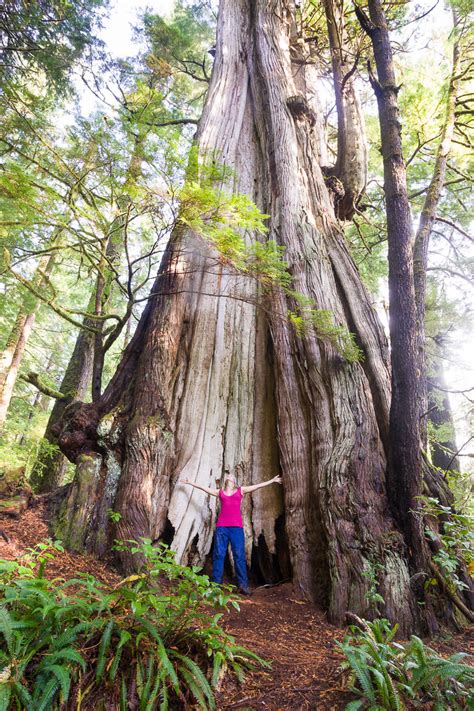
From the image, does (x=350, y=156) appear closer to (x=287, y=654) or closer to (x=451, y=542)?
(x=451, y=542)

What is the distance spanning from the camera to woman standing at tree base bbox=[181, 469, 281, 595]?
3.60 m

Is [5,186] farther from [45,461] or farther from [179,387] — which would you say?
[45,461]

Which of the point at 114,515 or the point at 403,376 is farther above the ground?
the point at 403,376

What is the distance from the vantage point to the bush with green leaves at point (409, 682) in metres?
1.54

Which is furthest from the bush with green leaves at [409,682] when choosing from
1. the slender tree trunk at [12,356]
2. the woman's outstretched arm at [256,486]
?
the slender tree trunk at [12,356]

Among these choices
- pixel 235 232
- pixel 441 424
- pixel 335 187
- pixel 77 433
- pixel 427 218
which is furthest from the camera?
pixel 441 424

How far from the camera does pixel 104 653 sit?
1.57m

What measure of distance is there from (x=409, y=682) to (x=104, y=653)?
1.30 meters

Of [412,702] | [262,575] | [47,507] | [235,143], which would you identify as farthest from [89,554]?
[235,143]

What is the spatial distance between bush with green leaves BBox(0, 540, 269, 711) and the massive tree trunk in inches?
56.3

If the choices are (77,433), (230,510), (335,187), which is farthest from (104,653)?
(335,187)

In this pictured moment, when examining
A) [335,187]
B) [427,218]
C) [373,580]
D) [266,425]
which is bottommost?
[373,580]

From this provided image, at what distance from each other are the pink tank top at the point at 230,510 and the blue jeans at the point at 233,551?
5 cm

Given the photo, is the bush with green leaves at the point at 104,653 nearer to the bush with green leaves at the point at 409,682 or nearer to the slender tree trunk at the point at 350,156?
the bush with green leaves at the point at 409,682
